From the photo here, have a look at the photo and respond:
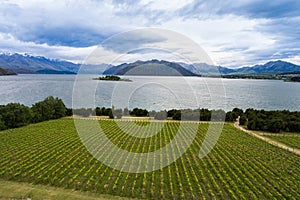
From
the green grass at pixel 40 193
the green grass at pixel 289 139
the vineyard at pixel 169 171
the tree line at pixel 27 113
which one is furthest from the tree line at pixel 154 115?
the green grass at pixel 40 193

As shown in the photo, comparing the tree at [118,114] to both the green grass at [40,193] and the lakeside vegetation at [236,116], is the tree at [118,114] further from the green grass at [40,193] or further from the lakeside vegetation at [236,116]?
the green grass at [40,193]

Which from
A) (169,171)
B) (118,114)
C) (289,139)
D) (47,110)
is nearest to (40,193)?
(169,171)

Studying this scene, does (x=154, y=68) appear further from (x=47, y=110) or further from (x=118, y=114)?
(x=47, y=110)

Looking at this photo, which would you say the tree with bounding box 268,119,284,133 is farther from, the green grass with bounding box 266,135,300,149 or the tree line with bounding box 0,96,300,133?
the green grass with bounding box 266,135,300,149

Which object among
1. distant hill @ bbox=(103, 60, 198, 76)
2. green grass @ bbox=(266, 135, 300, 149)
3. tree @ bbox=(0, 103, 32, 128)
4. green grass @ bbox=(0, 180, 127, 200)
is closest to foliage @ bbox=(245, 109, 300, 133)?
green grass @ bbox=(266, 135, 300, 149)

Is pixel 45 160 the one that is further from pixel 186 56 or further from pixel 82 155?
pixel 186 56

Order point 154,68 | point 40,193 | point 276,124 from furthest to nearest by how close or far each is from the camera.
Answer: point 276,124 < point 154,68 < point 40,193

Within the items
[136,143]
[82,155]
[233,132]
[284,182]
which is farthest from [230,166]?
[233,132]

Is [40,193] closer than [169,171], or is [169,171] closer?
[40,193]
